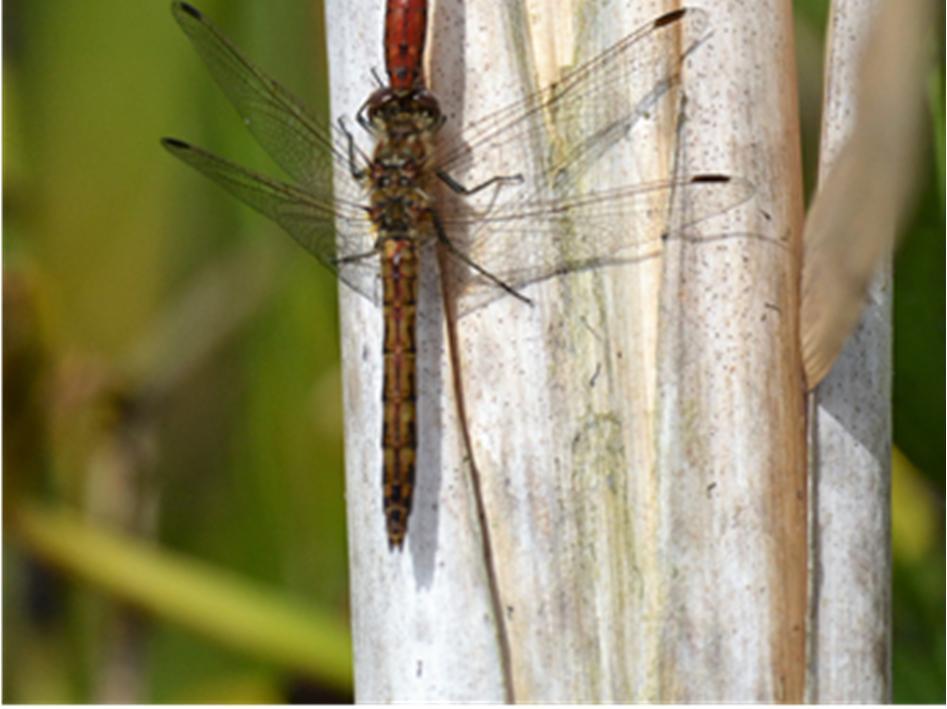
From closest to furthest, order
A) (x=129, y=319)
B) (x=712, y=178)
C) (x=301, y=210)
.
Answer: (x=712, y=178) < (x=301, y=210) < (x=129, y=319)

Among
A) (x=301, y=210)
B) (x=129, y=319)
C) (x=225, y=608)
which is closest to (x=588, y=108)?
(x=301, y=210)

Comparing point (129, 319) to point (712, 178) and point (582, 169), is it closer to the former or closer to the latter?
point (582, 169)

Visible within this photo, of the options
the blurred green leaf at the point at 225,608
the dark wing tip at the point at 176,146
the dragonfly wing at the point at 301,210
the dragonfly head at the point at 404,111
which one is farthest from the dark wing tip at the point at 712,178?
the blurred green leaf at the point at 225,608

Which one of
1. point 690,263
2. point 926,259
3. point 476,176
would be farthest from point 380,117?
point 926,259

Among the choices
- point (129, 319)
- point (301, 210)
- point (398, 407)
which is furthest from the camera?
point (129, 319)

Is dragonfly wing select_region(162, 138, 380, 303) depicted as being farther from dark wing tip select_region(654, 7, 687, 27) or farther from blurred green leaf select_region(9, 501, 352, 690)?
blurred green leaf select_region(9, 501, 352, 690)

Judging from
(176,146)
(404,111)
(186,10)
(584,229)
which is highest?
(186,10)

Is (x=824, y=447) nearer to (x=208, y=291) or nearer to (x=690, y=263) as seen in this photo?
Answer: (x=690, y=263)

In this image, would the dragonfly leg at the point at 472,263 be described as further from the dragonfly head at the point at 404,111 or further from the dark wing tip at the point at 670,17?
the dark wing tip at the point at 670,17
